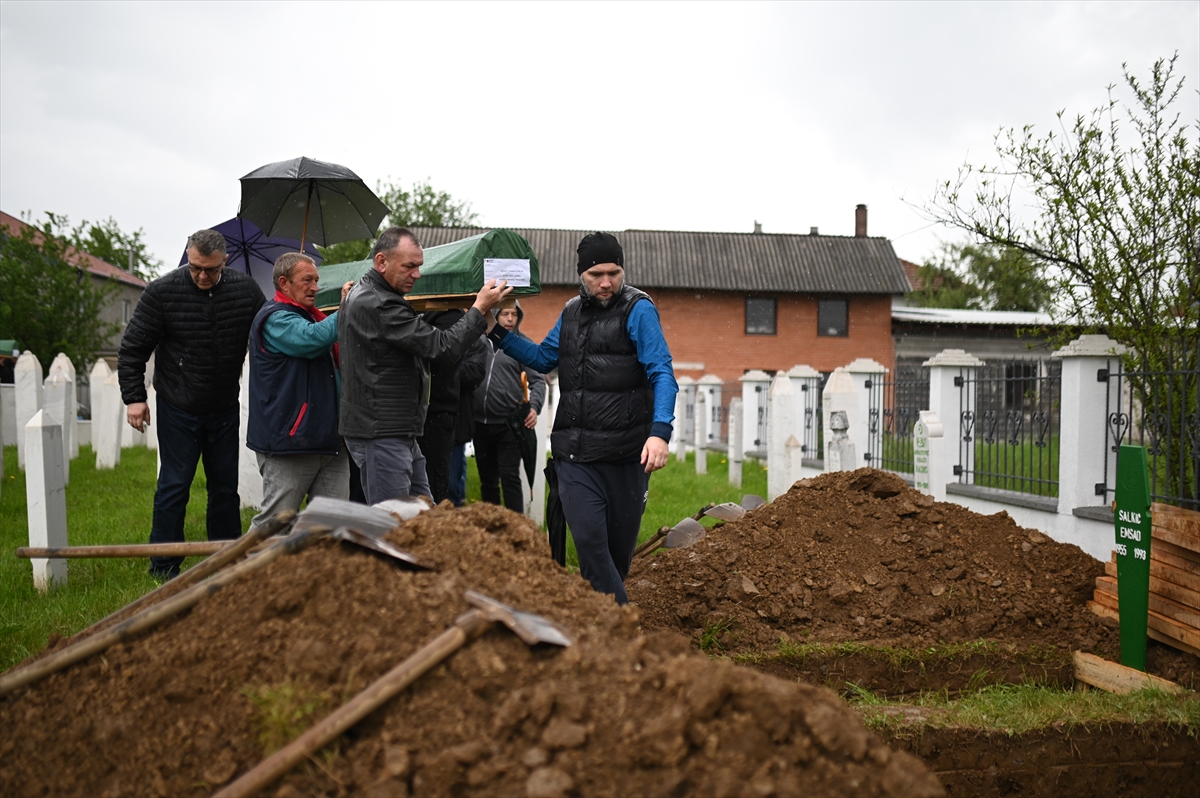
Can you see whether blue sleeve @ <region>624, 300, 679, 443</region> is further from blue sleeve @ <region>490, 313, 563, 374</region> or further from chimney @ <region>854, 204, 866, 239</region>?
chimney @ <region>854, 204, 866, 239</region>

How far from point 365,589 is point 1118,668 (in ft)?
12.4

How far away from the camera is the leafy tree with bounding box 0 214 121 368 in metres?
21.3

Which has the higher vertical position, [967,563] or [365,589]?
[365,589]

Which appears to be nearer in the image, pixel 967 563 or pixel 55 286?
pixel 967 563

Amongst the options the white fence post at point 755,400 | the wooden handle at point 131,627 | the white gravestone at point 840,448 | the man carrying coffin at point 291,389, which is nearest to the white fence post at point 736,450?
the white fence post at point 755,400

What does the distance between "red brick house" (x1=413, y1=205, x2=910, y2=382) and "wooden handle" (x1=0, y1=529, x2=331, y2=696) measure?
3185 centimetres

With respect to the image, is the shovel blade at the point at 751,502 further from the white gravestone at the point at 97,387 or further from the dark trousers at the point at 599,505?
the white gravestone at the point at 97,387

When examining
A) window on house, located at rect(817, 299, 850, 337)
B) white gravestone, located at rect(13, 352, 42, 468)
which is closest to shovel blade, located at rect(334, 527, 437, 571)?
white gravestone, located at rect(13, 352, 42, 468)

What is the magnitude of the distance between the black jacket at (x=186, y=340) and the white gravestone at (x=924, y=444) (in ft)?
17.8

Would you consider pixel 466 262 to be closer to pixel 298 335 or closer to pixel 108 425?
pixel 298 335

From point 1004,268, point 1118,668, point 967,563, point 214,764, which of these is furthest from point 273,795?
point 1004,268

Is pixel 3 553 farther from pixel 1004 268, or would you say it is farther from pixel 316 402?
pixel 1004 268

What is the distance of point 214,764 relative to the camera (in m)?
2.44

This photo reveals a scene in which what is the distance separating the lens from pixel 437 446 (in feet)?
21.2
